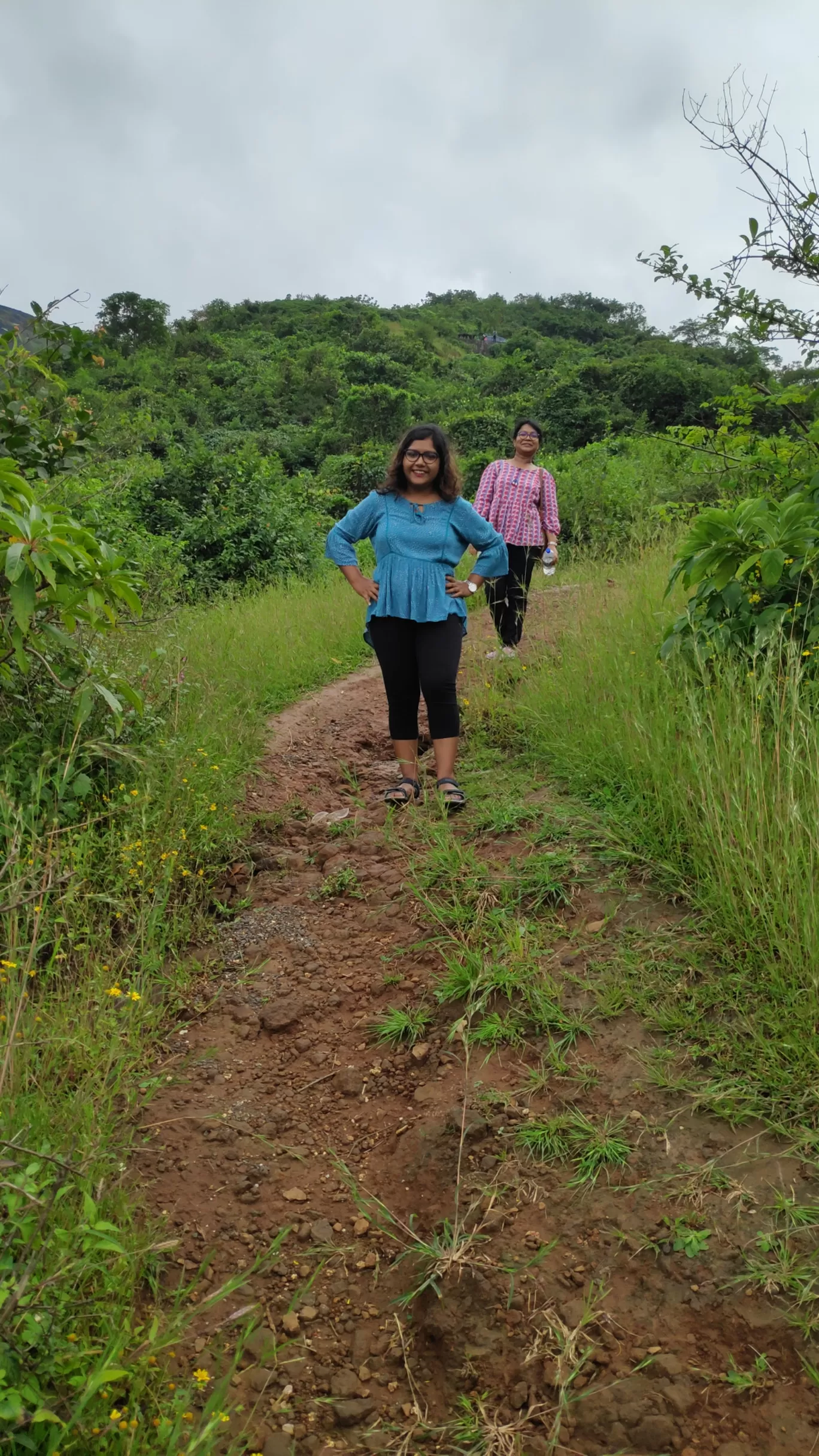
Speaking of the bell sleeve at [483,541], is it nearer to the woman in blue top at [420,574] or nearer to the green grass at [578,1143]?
the woman in blue top at [420,574]

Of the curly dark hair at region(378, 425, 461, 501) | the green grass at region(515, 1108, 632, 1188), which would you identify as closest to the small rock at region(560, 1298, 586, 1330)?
the green grass at region(515, 1108, 632, 1188)

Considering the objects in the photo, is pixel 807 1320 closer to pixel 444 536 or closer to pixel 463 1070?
pixel 463 1070

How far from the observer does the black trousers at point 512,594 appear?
18.3ft

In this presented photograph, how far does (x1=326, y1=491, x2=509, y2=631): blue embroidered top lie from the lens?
12.8 feet

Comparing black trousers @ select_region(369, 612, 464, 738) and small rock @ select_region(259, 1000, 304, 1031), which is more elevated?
black trousers @ select_region(369, 612, 464, 738)

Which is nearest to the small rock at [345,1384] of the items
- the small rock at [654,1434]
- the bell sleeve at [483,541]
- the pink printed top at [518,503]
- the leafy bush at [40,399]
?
the small rock at [654,1434]

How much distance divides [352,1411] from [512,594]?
15.7ft

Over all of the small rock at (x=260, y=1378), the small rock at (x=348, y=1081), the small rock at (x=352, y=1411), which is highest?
the small rock at (x=348, y=1081)

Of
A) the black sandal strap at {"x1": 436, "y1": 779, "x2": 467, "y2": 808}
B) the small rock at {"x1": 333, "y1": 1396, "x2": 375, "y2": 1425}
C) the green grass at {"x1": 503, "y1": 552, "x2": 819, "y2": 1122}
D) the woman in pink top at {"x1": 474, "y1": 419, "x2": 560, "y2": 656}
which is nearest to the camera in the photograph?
the small rock at {"x1": 333, "y1": 1396, "x2": 375, "y2": 1425}

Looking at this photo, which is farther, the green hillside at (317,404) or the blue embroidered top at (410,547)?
the green hillside at (317,404)

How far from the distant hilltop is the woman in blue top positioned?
157 cm

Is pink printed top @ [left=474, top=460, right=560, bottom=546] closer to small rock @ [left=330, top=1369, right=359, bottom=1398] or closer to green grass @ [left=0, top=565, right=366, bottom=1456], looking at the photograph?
green grass @ [left=0, top=565, right=366, bottom=1456]

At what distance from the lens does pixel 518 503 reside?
228 inches

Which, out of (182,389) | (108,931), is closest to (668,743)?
(108,931)
